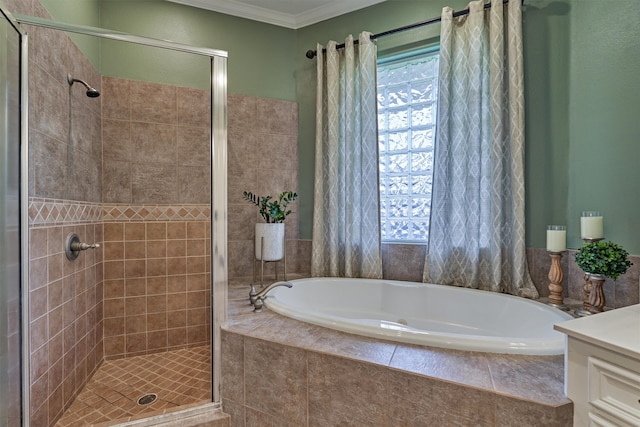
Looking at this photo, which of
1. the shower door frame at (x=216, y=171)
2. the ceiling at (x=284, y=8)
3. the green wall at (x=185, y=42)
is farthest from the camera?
the ceiling at (x=284, y=8)

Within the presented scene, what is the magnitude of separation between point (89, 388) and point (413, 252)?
211 centimetres

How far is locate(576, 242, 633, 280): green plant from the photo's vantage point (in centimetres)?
143

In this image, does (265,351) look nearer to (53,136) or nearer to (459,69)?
(53,136)

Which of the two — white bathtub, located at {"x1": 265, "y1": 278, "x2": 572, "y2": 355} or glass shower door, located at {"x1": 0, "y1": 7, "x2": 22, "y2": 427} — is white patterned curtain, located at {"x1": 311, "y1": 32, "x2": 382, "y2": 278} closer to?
white bathtub, located at {"x1": 265, "y1": 278, "x2": 572, "y2": 355}

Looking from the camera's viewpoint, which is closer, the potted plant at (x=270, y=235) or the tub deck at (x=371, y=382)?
the tub deck at (x=371, y=382)

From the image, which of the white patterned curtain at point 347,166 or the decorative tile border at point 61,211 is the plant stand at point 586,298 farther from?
the decorative tile border at point 61,211

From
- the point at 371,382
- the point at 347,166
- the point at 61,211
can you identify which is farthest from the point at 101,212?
the point at 371,382

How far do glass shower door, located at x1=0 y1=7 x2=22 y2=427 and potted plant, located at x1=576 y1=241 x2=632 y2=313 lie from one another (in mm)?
2439

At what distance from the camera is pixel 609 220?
1651 mm

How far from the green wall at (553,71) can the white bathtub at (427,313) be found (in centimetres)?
51

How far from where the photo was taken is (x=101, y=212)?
2066mm

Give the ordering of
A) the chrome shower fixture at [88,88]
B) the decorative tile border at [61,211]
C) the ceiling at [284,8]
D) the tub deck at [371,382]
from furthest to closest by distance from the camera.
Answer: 1. the ceiling at [284,8]
2. the chrome shower fixture at [88,88]
3. the decorative tile border at [61,211]
4. the tub deck at [371,382]

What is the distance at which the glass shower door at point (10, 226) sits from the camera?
117 cm

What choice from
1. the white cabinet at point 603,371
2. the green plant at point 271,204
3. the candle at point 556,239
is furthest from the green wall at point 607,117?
the green plant at point 271,204
